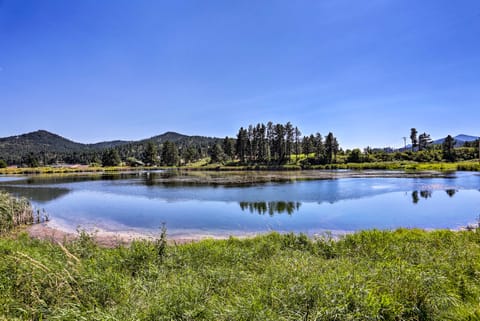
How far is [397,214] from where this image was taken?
24125mm

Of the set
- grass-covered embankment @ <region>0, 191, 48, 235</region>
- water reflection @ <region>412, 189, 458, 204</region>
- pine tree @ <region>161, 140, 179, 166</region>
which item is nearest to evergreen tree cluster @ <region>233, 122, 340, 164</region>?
pine tree @ <region>161, 140, 179, 166</region>

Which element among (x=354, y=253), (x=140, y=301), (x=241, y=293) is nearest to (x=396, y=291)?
(x=241, y=293)

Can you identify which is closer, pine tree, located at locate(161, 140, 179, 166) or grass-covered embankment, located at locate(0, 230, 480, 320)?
grass-covered embankment, located at locate(0, 230, 480, 320)

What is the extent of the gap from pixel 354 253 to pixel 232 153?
12399 centimetres

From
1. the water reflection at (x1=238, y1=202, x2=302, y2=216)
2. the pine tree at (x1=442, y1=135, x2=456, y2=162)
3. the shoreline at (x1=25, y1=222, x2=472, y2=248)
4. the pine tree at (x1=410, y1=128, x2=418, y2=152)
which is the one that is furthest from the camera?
the pine tree at (x1=410, y1=128, x2=418, y2=152)

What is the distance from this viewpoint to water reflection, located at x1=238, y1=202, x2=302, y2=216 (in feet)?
Result: 85.4

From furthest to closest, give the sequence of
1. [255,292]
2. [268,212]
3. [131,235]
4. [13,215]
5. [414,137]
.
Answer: [414,137] → [268,212] → [13,215] → [131,235] → [255,292]

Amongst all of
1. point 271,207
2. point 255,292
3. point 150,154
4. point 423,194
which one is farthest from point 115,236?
point 150,154

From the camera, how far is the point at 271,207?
2811cm

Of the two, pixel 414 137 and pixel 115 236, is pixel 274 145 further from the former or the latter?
pixel 115 236

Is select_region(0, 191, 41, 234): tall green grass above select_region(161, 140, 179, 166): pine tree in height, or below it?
below

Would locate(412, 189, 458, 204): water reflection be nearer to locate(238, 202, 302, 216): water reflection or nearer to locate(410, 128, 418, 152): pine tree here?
locate(238, 202, 302, 216): water reflection

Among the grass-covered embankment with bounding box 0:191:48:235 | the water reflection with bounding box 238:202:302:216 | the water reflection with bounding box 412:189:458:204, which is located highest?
the grass-covered embankment with bounding box 0:191:48:235

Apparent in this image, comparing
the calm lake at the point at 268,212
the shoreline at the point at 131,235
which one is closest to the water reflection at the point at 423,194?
the calm lake at the point at 268,212
